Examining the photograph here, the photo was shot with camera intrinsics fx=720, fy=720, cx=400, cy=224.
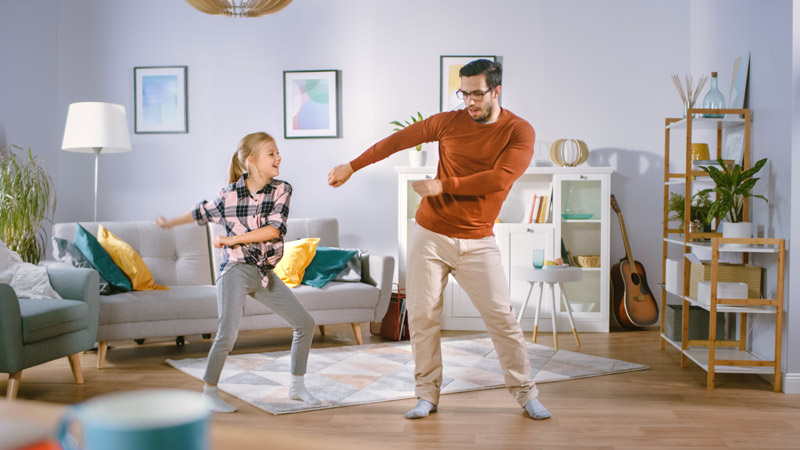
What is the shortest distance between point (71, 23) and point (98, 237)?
2171 millimetres

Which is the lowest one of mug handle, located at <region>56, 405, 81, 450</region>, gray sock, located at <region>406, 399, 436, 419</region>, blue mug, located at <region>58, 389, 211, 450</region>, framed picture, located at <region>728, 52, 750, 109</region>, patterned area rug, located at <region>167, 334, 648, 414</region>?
patterned area rug, located at <region>167, 334, 648, 414</region>

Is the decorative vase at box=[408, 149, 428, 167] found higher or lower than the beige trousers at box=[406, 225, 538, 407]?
higher

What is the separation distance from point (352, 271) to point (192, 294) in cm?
107

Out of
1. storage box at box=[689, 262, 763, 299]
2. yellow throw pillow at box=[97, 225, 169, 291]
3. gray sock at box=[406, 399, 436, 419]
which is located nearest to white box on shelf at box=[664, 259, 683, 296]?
storage box at box=[689, 262, 763, 299]

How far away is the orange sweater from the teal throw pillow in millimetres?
1652

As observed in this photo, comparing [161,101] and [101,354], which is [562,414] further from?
[161,101]

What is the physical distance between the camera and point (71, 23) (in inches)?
218

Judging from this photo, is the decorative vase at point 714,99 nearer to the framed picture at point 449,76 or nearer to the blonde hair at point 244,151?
the framed picture at point 449,76

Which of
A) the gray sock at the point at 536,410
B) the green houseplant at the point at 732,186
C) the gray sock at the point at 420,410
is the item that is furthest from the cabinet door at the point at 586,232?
the gray sock at the point at 420,410

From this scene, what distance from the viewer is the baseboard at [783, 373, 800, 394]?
3486 mm

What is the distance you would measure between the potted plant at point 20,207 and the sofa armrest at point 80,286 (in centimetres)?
99

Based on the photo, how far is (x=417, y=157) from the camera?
17.4ft

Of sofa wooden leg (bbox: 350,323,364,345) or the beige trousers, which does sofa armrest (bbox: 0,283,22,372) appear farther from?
sofa wooden leg (bbox: 350,323,364,345)

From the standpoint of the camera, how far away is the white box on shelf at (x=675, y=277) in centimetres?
413
